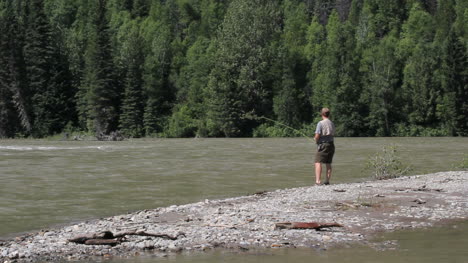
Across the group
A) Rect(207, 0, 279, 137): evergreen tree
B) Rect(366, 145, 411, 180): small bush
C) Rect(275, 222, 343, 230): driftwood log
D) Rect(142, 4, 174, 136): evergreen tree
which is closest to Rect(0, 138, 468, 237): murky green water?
Rect(366, 145, 411, 180): small bush

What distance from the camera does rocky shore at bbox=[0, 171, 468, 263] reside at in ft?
30.8

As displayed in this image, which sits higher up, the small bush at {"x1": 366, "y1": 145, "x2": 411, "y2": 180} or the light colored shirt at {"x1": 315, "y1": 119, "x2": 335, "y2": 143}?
the light colored shirt at {"x1": 315, "y1": 119, "x2": 335, "y2": 143}

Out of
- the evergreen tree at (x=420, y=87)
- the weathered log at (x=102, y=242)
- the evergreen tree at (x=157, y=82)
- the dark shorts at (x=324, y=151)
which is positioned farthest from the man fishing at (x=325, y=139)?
the evergreen tree at (x=157, y=82)

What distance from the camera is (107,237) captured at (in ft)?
32.0

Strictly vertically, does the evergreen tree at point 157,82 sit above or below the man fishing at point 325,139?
above

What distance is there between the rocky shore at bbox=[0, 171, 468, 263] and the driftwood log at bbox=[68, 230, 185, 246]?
0.02 m

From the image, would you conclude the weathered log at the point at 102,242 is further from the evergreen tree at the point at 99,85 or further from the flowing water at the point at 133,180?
the evergreen tree at the point at 99,85

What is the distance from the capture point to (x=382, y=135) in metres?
69.1

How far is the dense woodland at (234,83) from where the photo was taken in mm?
69688

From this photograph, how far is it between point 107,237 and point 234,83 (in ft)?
205

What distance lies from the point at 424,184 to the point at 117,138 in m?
46.4

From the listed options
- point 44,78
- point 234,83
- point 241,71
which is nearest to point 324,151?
point 241,71

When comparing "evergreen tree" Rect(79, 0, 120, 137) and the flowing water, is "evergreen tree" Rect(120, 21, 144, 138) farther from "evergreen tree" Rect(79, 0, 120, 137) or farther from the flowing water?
the flowing water

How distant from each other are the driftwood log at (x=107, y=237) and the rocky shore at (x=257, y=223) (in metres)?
0.02
